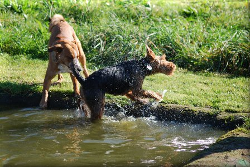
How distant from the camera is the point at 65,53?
7152 millimetres

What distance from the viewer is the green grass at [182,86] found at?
282 inches

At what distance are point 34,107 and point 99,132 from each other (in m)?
1.69

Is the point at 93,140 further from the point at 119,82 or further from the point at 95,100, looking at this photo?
the point at 119,82

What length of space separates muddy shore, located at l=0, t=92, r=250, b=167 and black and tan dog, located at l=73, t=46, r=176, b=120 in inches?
9.9

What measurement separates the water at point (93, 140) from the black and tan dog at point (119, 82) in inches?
13.3

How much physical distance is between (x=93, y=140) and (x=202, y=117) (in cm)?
169

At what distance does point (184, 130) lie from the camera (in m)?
6.54

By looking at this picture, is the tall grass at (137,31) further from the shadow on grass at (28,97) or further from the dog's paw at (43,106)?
the dog's paw at (43,106)

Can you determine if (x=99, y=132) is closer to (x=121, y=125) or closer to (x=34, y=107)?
(x=121, y=125)

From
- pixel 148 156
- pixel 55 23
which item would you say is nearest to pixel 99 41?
pixel 55 23

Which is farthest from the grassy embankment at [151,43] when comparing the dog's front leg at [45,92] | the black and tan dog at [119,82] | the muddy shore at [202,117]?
the black and tan dog at [119,82]

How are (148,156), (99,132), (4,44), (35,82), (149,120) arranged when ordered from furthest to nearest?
(4,44), (35,82), (149,120), (99,132), (148,156)

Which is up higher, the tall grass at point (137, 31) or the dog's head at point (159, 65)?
the tall grass at point (137, 31)

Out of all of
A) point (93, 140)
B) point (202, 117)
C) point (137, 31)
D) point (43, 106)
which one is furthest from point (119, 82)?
point (137, 31)
